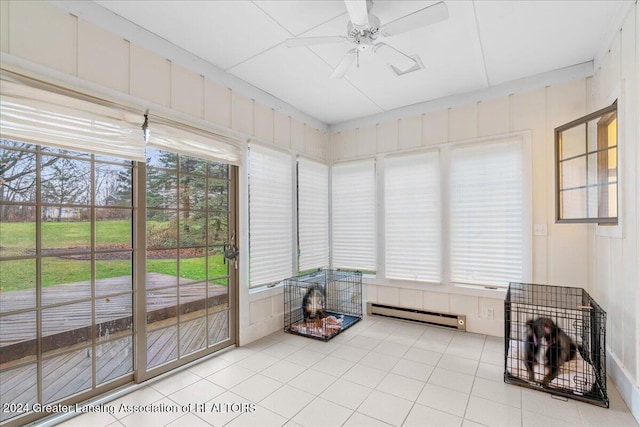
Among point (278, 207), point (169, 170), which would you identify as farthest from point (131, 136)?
point (278, 207)

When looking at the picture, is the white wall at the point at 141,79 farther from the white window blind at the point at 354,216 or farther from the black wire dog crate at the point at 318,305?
the white window blind at the point at 354,216

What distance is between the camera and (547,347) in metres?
2.36

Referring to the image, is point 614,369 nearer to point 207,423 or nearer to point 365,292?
point 365,292

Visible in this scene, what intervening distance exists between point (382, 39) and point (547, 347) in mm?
2822

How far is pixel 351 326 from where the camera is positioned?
377cm

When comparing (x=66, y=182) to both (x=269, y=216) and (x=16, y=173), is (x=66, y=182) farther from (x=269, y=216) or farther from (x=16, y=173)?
(x=269, y=216)

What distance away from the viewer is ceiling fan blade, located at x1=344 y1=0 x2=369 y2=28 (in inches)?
68.2

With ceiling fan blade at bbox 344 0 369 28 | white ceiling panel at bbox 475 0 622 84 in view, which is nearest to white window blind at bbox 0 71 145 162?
ceiling fan blade at bbox 344 0 369 28

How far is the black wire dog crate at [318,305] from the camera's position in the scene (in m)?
3.58

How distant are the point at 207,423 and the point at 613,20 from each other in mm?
4088

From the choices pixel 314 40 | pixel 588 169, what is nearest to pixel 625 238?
pixel 588 169

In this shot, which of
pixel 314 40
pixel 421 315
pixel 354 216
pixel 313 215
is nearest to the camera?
pixel 314 40

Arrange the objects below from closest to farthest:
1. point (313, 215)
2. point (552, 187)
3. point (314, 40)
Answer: point (314, 40) → point (552, 187) → point (313, 215)

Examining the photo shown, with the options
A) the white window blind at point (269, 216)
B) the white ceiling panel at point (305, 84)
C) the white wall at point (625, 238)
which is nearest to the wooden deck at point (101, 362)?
the white window blind at point (269, 216)
